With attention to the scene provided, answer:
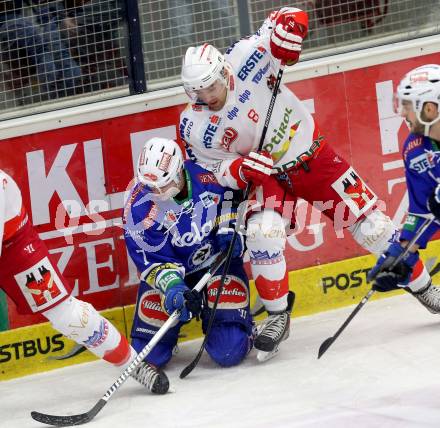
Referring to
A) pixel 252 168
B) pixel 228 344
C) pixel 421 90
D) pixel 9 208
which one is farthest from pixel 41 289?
pixel 421 90

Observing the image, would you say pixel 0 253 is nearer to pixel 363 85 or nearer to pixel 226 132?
pixel 226 132

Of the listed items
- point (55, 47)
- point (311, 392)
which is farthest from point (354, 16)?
point (311, 392)

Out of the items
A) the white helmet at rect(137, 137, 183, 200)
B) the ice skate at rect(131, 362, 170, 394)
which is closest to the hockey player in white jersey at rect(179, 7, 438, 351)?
the white helmet at rect(137, 137, 183, 200)

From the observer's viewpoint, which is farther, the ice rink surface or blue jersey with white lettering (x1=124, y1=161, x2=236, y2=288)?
blue jersey with white lettering (x1=124, y1=161, x2=236, y2=288)

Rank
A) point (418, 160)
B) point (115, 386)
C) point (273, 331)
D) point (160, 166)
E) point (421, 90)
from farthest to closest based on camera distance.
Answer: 1. point (273, 331)
2. point (160, 166)
3. point (115, 386)
4. point (418, 160)
5. point (421, 90)

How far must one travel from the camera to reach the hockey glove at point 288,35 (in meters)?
4.63

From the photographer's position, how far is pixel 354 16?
5.35 metres

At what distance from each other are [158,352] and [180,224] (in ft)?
1.69

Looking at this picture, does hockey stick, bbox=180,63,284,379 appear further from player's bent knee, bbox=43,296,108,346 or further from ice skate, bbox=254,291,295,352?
player's bent knee, bbox=43,296,108,346

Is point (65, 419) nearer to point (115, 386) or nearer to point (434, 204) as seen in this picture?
point (115, 386)

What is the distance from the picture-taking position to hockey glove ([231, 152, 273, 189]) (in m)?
4.59

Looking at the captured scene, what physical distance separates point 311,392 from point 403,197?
1488 millimetres

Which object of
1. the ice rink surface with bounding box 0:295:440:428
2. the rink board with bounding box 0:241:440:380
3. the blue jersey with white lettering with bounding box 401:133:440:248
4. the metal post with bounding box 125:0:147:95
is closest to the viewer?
the ice rink surface with bounding box 0:295:440:428

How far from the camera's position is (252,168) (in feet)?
15.0
